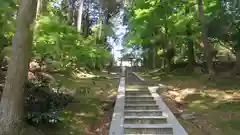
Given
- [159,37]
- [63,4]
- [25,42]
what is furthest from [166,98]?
[63,4]

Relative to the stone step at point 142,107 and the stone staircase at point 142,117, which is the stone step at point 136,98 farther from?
the stone step at point 142,107

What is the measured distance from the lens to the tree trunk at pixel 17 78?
6102mm

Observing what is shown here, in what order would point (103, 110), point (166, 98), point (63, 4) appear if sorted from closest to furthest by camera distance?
point (103, 110) < point (166, 98) < point (63, 4)

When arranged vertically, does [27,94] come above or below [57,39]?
below

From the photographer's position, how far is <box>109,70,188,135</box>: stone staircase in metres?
7.48

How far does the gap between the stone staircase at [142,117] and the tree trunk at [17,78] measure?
2.12m

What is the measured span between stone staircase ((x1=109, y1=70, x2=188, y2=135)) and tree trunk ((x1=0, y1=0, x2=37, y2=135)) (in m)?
2.12

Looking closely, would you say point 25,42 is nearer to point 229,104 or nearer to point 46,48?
point 46,48

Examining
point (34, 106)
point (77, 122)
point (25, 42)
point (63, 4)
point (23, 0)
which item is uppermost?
point (63, 4)

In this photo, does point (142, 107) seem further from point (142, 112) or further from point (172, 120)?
point (172, 120)

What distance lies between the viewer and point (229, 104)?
1030cm

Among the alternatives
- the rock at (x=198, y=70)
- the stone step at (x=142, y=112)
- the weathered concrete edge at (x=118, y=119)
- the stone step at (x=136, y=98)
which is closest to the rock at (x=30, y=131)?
the weathered concrete edge at (x=118, y=119)

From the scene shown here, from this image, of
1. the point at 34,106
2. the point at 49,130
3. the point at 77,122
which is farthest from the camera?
the point at 77,122

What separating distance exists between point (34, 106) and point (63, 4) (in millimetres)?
25078
